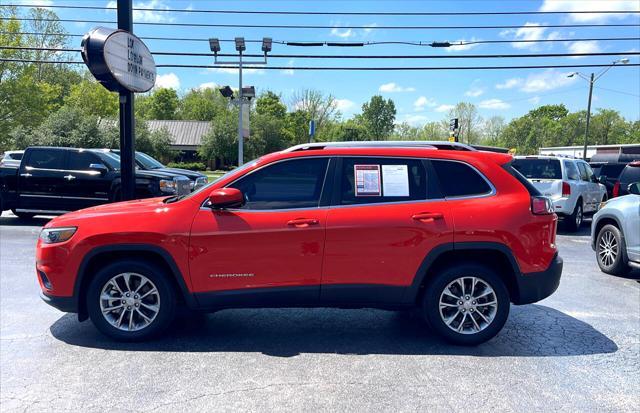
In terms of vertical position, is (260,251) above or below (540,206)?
below

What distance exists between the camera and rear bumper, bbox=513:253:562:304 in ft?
13.5

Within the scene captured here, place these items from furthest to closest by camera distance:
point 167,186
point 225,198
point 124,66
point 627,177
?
point 167,186, point 627,177, point 124,66, point 225,198

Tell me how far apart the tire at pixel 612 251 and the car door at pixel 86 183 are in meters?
10.1

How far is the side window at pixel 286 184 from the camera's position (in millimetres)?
4090

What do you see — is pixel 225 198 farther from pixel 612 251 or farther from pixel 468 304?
pixel 612 251

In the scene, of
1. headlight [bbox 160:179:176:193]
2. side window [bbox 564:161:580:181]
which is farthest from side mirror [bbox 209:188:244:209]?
side window [bbox 564:161:580:181]

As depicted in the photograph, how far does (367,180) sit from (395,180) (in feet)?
0.85

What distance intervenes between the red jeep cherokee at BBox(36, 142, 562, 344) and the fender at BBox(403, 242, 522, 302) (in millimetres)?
11

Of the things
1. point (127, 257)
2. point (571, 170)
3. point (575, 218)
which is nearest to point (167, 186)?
point (127, 257)

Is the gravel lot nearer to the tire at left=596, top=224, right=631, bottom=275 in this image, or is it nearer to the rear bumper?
the rear bumper

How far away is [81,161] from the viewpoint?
422 inches

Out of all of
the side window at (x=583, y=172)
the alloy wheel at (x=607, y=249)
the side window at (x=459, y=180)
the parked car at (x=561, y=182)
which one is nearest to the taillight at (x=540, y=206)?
the side window at (x=459, y=180)

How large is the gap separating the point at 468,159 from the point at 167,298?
10.1 ft

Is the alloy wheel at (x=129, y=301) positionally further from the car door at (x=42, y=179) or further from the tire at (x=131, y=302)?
the car door at (x=42, y=179)
